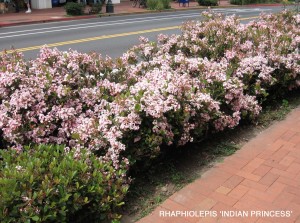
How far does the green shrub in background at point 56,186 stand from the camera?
297 cm

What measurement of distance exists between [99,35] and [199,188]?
13.3 metres

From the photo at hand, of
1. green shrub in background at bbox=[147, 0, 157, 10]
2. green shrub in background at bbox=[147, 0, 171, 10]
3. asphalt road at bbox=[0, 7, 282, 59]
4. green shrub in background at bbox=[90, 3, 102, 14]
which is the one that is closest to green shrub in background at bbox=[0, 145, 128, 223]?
asphalt road at bbox=[0, 7, 282, 59]

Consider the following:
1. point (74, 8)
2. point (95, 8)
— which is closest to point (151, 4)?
point (95, 8)

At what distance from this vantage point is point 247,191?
423 centimetres

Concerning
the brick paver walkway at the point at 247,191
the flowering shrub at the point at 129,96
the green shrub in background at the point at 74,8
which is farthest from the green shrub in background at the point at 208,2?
the brick paver walkway at the point at 247,191

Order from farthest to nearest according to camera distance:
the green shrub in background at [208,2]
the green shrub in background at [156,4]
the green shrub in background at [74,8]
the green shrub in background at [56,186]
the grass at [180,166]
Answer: the green shrub in background at [208,2], the green shrub in background at [156,4], the green shrub in background at [74,8], the grass at [180,166], the green shrub in background at [56,186]

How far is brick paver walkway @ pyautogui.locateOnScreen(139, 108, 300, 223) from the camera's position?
12.6 feet

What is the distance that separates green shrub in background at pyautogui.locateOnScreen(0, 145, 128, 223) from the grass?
38 centimetres

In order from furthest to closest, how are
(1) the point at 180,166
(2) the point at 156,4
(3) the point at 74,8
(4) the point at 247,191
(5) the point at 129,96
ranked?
(2) the point at 156,4, (3) the point at 74,8, (1) the point at 180,166, (5) the point at 129,96, (4) the point at 247,191

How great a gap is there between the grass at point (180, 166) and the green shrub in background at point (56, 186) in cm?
38

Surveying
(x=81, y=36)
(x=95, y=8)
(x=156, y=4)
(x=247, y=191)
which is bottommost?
(x=247, y=191)

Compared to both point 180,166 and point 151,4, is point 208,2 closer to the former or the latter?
point 151,4

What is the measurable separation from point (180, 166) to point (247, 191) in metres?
0.88

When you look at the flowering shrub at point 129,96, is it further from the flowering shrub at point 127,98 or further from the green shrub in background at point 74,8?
the green shrub in background at point 74,8
